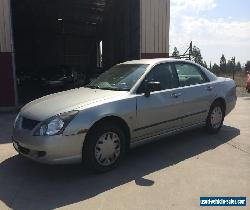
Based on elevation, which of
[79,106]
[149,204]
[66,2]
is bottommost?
[149,204]

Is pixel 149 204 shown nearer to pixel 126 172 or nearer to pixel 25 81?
pixel 126 172

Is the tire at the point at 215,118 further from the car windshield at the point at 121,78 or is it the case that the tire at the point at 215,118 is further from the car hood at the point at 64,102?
the car hood at the point at 64,102

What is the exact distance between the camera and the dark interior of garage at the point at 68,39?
15.7 m

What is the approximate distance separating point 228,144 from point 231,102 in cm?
131

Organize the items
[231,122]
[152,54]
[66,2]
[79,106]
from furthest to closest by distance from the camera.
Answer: [66,2]
[152,54]
[231,122]
[79,106]

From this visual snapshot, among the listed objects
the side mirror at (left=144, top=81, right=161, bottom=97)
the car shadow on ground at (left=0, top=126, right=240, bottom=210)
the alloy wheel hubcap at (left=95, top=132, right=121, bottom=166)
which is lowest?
the car shadow on ground at (left=0, top=126, right=240, bottom=210)

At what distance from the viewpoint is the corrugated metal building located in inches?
410

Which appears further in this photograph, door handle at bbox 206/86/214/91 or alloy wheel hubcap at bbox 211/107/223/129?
alloy wheel hubcap at bbox 211/107/223/129

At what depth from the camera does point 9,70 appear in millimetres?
10344

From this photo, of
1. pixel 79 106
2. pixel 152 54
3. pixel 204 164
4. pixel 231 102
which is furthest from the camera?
pixel 152 54

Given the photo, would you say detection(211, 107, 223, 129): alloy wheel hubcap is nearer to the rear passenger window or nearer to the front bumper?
the rear passenger window

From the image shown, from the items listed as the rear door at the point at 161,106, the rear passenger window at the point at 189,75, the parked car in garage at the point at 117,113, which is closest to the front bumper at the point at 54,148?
the parked car in garage at the point at 117,113

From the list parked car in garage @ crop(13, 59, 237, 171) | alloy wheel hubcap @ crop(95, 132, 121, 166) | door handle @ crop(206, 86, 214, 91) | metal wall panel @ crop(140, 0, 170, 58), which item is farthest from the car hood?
metal wall panel @ crop(140, 0, 170, 58)

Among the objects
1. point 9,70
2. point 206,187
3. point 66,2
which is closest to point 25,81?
point 66,2
